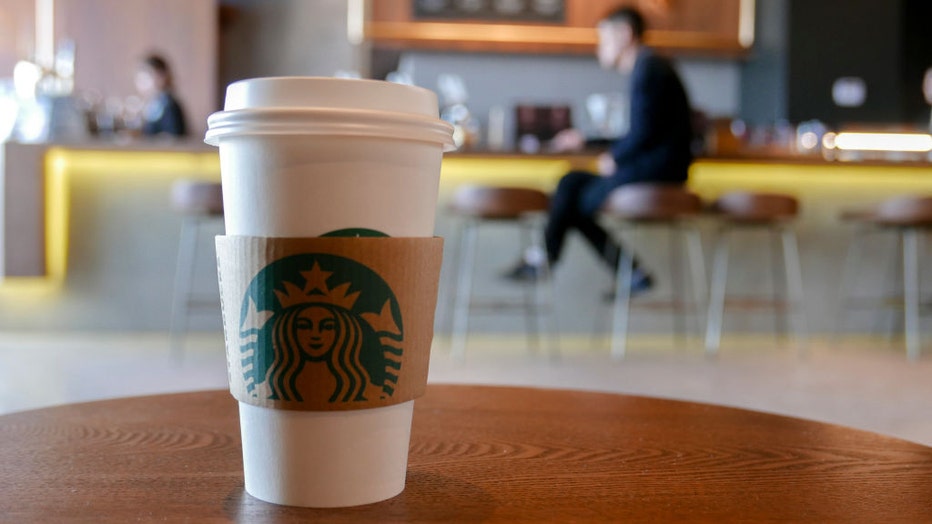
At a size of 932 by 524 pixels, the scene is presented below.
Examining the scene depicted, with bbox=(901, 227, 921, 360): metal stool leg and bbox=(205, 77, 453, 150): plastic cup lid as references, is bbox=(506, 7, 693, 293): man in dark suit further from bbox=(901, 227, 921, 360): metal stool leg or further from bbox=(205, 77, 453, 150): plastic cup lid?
bbox=(205, 77, 453, 150): plastic cup lid

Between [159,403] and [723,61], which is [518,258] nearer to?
[723,61]

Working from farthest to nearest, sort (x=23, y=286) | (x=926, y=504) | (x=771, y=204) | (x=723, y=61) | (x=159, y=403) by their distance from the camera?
1. (x=723, y=61)
2. (x=23, y=286)
3. (x=771, y=204)
4. (x=159, y=403)
5. (x=926, y=504)

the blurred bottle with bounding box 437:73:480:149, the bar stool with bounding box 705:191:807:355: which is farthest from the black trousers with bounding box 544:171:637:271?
the blurred bottle with bounding box 437:73:480:149

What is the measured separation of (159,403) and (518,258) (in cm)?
368

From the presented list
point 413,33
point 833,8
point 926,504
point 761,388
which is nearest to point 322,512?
point 926,504

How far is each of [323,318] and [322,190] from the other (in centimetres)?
7

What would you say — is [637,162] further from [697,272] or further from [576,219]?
[697,272]

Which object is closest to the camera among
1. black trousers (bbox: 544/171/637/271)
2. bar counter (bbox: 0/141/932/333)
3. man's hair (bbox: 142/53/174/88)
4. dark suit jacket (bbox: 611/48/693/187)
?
dark suit jacket (bbox: 611/48/693/187)

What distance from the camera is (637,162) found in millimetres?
3969

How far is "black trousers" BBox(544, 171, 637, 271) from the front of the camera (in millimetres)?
4066

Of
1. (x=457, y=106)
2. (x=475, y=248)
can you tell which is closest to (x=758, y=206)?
(x=475, y=248)

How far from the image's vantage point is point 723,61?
6.56 meters

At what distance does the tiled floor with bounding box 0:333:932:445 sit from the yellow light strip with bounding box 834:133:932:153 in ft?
7.21

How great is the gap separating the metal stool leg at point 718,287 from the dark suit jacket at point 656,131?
53 cm
